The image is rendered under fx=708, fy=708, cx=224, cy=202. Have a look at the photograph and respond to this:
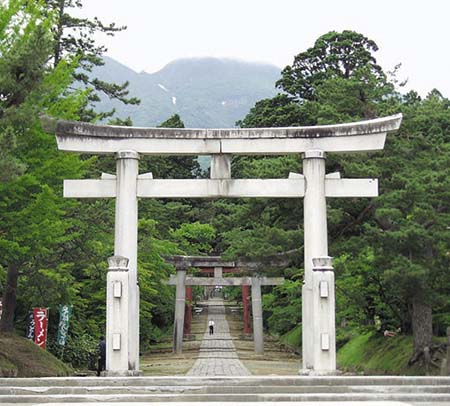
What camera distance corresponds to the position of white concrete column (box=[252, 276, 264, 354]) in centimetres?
3531

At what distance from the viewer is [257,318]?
3547cm

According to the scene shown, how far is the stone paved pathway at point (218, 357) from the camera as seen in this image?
2424cm

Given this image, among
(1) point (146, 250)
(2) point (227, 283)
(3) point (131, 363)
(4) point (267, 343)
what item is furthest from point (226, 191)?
(4) point (267, 343)

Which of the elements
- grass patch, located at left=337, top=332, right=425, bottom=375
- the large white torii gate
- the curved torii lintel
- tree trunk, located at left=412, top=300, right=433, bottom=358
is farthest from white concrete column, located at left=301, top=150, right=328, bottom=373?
grass patch, located at left=337, top=332, right=425, bottom=375

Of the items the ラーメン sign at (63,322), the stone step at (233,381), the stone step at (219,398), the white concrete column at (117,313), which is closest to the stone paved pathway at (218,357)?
the ラーメン sign at (63,322)

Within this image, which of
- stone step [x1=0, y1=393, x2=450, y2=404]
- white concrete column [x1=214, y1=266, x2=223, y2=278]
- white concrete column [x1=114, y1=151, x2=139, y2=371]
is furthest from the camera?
white concrete column [x1=214, y1=266, x2=223, y2=278]

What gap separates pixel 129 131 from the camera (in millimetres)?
16078

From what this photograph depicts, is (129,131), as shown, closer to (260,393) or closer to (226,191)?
(226,191)

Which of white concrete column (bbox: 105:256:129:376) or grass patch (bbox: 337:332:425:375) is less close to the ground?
white concrete column (bbox: 105:256:129:376)

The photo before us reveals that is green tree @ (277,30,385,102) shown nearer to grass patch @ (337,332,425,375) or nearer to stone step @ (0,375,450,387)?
grass patch @ (337,332,425,375)

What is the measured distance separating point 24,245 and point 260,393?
24.7 ft

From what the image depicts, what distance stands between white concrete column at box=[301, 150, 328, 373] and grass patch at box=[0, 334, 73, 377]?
23.4ft

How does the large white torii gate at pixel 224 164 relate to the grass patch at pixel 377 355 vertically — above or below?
above

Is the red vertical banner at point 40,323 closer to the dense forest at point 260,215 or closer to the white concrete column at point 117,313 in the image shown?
the dense forest at point 260,215
